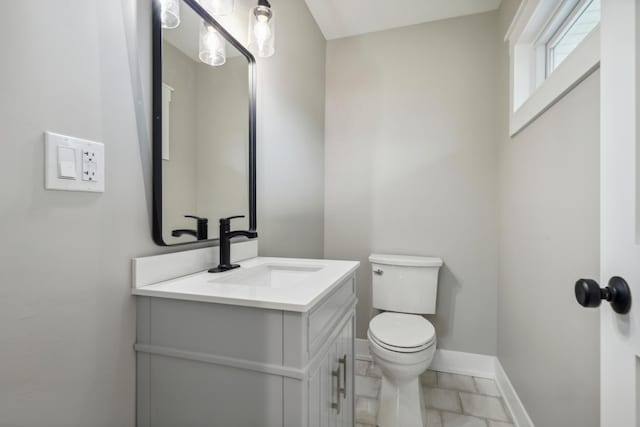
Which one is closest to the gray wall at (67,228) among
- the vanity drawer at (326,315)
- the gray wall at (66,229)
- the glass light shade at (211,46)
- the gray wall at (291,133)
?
→ the gray wall at (66,229)

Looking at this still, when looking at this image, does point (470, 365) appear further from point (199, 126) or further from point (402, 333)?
point (199, 126)

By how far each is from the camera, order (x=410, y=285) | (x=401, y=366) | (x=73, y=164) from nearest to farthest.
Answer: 1. (x=73, y=164)
2. (x=401, y=366)
3. (x=410, y=285)

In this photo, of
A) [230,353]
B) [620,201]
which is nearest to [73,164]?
[230,353]

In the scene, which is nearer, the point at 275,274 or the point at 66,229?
the point at 66,229

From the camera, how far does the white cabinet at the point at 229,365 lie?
71 centimetres

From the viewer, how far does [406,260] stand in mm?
1979

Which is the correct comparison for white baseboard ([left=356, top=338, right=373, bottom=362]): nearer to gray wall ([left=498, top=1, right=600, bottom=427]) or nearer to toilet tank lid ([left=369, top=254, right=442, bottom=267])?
toilet tank lid ([left=369, top=254, right=442, bottom=267])

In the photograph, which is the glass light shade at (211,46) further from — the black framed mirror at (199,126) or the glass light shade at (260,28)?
the glass light shade at (260,28)

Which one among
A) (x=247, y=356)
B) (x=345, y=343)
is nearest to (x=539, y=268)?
(x=345, y=343)

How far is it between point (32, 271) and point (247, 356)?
49 cm

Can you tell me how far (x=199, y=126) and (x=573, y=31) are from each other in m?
1.65

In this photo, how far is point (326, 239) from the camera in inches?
93.7

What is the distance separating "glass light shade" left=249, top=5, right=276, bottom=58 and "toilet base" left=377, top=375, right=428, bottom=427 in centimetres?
179

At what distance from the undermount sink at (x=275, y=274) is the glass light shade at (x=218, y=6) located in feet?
3.21
